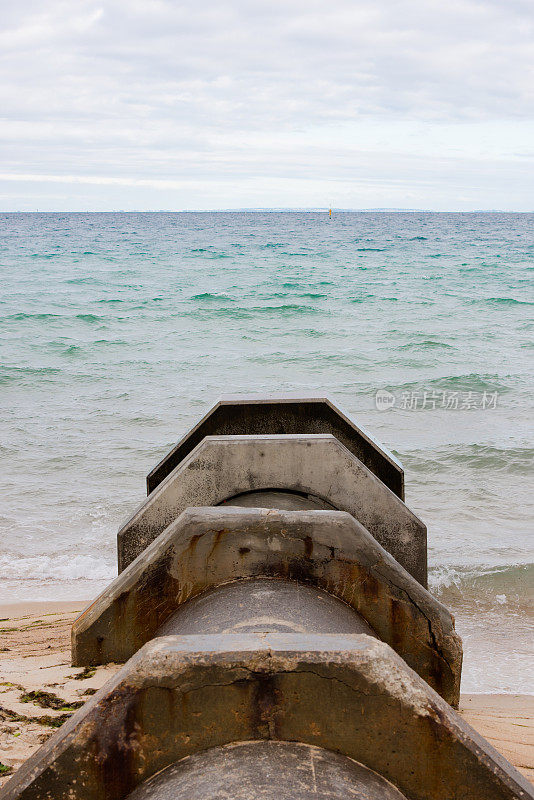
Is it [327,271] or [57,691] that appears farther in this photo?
[327,271]

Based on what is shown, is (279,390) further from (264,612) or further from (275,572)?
(264,612)

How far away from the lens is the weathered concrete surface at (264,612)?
5.58ft

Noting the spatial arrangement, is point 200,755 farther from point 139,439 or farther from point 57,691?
point 139,439

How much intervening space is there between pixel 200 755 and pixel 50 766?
0.26m

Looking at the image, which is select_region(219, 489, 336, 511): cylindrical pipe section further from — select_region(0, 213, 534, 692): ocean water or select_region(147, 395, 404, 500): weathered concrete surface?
select_region(0, 213, 534, 692): ocean water

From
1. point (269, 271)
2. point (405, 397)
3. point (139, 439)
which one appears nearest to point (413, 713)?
point (139, 439)

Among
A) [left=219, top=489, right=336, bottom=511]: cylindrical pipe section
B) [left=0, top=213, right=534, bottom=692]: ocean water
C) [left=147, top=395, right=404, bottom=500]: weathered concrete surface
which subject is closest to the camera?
[left=219, top=489, right=336, bottom=511]: cylindrical pipe section

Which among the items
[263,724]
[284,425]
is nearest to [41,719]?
[263,724]

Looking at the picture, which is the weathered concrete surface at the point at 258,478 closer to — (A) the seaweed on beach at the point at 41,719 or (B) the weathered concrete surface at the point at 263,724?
(A) the seaweed on beach at the point at 41,719

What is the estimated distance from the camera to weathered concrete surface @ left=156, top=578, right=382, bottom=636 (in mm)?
1700

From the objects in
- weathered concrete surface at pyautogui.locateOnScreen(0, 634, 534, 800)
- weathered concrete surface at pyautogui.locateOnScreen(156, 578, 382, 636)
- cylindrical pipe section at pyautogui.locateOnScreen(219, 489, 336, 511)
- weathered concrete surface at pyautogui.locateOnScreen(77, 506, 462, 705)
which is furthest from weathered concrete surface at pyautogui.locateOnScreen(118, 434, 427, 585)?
weathered concrete surface at pyautogui.locateOnScreen(0, 634, 534, 800)

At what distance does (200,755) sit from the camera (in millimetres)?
1310

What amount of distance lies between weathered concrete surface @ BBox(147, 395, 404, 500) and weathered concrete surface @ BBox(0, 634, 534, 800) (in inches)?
94.4

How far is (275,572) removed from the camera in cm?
213
